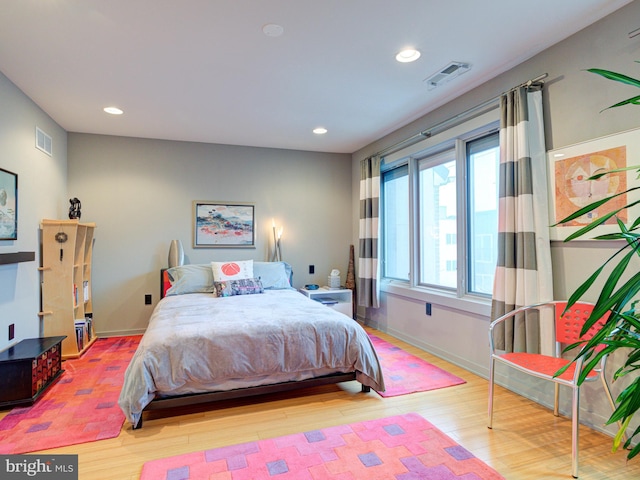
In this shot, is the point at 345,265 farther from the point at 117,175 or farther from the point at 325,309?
the point at 117,175

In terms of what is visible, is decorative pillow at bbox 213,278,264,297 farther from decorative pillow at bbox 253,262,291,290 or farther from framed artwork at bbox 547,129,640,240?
framed artwork at bbox 547,129,640,240

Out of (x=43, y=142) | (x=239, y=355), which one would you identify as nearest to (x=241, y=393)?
(x=239, y=355)

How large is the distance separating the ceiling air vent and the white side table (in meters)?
2.73

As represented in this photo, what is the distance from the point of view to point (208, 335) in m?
2.45

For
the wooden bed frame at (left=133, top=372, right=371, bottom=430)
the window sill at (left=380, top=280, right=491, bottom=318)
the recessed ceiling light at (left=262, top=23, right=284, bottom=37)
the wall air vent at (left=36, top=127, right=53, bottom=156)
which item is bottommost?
the wooden bed frame at (left=133, top=372, right=371, bottom=430)

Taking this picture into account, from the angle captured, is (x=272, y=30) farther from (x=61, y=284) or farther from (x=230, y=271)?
(x=61, y=284)

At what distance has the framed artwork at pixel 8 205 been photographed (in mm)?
2797

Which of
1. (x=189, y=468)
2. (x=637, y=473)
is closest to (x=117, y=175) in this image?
(x=189, y=468)

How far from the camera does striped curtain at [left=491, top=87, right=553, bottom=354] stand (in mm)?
2465

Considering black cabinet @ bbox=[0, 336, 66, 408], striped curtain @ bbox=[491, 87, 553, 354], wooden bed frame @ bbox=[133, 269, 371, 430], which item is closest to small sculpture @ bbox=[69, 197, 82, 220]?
black cabinet @ bbox=[0, 336, 66, 408]

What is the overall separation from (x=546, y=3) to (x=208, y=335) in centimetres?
288

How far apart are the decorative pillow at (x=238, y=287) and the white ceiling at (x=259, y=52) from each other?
176cm

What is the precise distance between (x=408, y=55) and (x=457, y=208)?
58.5 inches

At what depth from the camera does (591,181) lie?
87.5 inches
